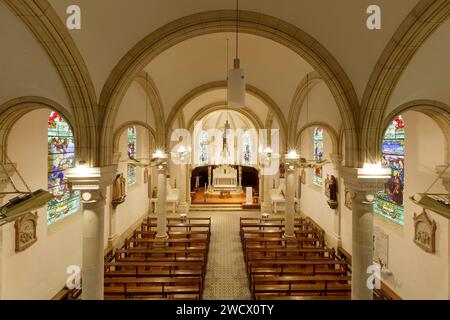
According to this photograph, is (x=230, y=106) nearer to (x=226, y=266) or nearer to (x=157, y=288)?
(x=157, y=288)

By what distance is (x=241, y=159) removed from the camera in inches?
918

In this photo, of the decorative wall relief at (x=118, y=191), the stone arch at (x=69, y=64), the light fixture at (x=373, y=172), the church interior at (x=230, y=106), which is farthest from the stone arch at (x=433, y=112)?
the decorative wall relief at (x=118, y=191)

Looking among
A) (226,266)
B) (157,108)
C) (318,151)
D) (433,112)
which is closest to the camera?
(433,112)

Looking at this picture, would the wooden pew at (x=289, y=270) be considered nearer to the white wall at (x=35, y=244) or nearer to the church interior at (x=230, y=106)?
the church interior at (x=230, y=106)

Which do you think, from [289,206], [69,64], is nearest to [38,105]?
[69,64]

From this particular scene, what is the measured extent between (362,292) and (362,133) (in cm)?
284

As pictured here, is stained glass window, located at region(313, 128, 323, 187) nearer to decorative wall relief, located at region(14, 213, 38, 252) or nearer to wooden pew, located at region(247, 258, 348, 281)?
wooden pew, located at region(247, 258, 348, 281)

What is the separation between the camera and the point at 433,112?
563 centimetres

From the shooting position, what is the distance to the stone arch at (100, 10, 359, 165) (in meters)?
4.98

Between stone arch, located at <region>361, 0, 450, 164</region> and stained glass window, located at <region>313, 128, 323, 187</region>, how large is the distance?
8317mm

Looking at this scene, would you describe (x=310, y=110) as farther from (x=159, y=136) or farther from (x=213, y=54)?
(x=159, y=136)

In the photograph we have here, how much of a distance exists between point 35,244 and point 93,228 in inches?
108
